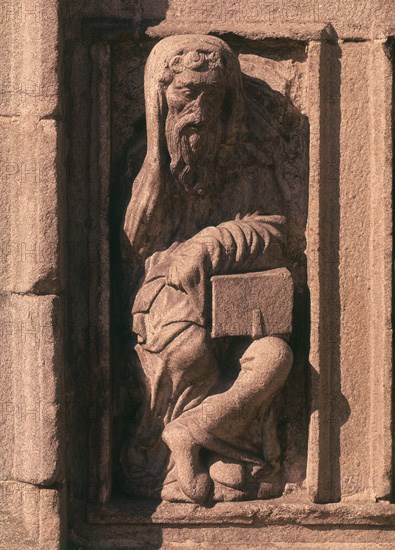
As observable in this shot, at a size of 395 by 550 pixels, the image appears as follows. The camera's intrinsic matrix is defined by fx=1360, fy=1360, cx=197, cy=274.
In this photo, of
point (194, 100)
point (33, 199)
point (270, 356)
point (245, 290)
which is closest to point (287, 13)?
point (194, 100)

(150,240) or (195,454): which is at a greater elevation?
(150,240)

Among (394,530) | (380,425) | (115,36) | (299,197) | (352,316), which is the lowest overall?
(394,530)

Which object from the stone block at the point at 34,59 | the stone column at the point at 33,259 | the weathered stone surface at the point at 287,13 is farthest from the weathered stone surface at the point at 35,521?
the weathered stone surface at the point at 287,13

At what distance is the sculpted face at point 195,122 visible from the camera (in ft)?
18.1

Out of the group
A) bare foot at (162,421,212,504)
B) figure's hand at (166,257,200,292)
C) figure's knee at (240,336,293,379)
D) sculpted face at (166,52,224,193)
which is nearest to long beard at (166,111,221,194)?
sculpted face at (166,52,224,193)

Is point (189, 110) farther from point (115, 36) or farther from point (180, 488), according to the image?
point (180, 488)

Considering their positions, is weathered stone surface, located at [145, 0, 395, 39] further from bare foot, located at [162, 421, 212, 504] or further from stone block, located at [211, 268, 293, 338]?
bare foot, located at [162, 421, 212, 504]

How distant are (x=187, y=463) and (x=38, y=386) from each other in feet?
2.33

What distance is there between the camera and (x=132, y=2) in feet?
18.9

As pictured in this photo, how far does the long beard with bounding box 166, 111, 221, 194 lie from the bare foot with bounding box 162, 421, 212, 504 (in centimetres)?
102

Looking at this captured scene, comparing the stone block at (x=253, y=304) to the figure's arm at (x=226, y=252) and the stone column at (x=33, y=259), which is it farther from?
the stone column at (x=33, y=259)

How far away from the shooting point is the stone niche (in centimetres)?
571

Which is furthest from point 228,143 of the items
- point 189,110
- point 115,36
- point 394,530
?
point 394,530

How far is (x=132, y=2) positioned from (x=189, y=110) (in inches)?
22.7
